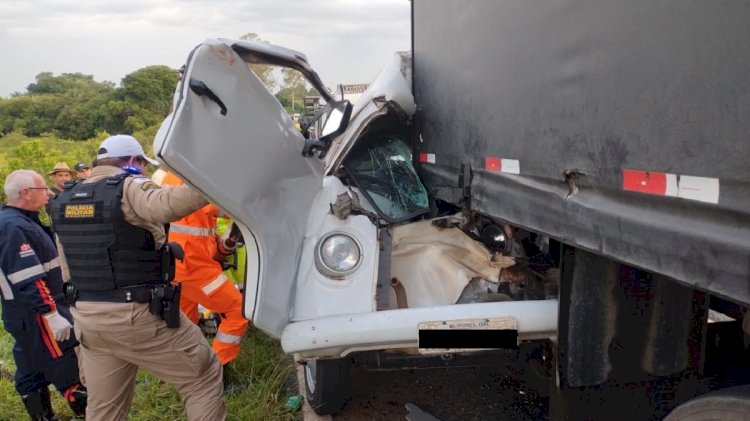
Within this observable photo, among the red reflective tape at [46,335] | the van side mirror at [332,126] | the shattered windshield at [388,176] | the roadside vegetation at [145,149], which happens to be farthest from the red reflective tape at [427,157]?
the red reflective tape at [46,335]

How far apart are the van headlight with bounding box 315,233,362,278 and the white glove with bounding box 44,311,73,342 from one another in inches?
74.4

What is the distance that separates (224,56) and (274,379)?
228 centimetres

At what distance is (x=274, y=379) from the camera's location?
149 inches

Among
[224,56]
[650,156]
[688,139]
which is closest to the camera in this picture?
[688,139]

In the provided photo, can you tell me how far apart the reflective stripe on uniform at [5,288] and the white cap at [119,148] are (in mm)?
1225

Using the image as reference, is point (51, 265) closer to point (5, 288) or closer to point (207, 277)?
point (5, 288)

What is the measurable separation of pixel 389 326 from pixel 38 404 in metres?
2.57

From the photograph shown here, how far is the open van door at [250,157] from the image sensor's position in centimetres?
212

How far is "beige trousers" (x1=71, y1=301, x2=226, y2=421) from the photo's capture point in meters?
2.65

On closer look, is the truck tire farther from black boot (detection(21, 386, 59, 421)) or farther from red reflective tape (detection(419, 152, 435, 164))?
black boot (detection(21, 386, 59, 421))

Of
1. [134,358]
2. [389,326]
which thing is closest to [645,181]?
[389,326]

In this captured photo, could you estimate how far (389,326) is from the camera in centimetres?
226

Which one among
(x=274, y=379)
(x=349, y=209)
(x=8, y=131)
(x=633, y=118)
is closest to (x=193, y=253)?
(x=274, y=379)

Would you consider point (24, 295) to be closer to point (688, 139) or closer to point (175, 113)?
point (175, 113)
